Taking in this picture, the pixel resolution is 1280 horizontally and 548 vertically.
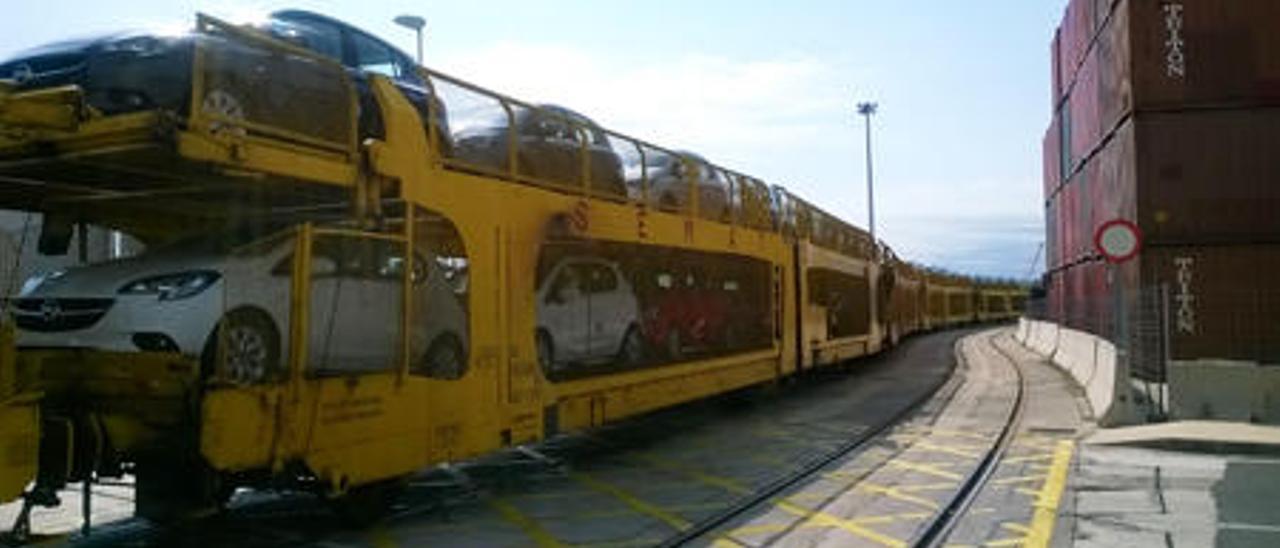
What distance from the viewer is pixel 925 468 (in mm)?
12312

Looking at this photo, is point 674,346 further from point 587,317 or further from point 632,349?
point 587,317

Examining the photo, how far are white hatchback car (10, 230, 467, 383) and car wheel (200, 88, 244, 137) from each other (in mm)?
Result: 938

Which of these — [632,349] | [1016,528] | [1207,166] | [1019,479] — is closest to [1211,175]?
[1207,166]

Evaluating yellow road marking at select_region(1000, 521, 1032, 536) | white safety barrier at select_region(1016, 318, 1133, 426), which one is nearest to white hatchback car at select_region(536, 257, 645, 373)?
yellow road marking at select_region(1000, 521, 1032, 536)

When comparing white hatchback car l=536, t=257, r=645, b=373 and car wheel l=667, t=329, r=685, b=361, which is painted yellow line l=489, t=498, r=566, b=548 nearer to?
white hatchback car l=536, t=257, r=645, b=373

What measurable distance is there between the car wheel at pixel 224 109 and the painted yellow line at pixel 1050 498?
217 inches

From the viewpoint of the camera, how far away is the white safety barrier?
1541 cm

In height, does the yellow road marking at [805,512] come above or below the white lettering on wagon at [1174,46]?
below

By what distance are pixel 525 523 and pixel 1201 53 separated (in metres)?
13.4

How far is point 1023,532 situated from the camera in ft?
29.6

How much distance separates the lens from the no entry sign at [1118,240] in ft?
49.9

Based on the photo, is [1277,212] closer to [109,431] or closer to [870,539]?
[870,539]

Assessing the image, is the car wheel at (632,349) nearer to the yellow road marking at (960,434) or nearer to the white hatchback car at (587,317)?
the white hatchback car at (587,317)

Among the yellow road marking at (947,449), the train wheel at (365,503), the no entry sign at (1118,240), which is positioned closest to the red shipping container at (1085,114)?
the no entry sign at (1118,240)
